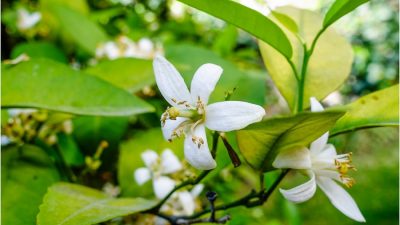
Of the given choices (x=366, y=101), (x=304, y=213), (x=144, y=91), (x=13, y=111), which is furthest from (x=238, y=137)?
(x=304, y=213)

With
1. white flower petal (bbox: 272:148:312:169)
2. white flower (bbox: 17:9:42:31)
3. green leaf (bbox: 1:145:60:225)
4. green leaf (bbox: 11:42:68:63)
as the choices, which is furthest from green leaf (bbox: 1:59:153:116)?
white flower (bbox: 17:9:42:31)

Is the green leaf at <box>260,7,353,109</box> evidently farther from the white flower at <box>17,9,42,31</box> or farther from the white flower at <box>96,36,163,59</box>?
the white flower at <box>17,9,42,31</box>

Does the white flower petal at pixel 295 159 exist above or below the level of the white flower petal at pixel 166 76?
below

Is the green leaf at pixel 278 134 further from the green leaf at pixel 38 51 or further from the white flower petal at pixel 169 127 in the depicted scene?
the green leaf at pixel 38 51

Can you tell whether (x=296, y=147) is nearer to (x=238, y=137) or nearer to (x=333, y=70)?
(x=238, y=137)

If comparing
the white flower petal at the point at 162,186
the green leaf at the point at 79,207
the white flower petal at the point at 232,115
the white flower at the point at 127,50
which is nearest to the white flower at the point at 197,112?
the white flower petal at the point at 232,115
